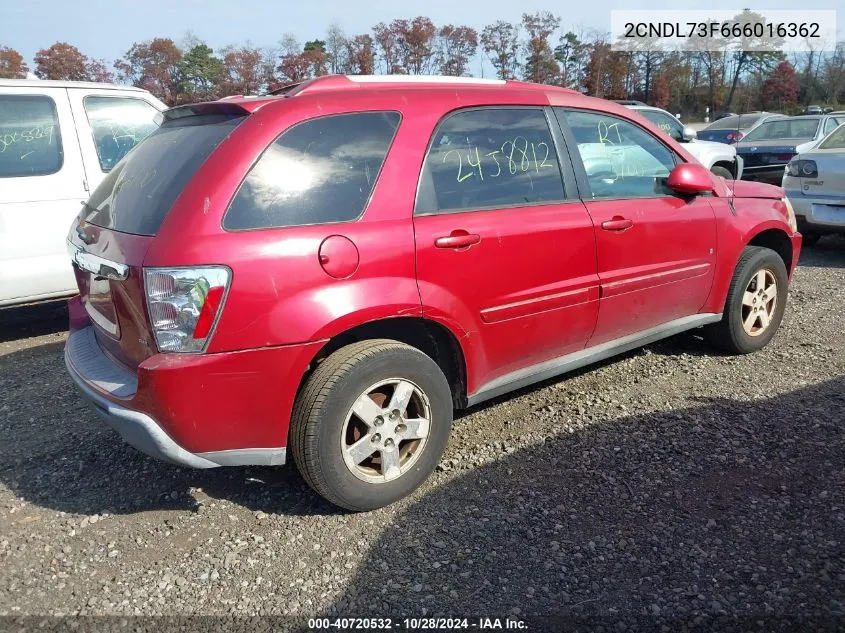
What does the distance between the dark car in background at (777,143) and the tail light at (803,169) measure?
12.0ft

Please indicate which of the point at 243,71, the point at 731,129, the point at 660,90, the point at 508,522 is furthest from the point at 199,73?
the point at 508,522

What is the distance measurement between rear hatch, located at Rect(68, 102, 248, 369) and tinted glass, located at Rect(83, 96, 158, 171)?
251 cm

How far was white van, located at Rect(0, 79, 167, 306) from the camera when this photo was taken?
505 cm

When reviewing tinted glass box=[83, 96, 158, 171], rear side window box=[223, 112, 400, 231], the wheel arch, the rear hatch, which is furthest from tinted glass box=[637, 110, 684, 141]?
the rear hatch

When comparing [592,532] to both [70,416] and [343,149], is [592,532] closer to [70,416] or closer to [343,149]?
[343,149]

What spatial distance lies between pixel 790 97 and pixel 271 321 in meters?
50.5

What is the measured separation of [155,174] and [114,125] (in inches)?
126

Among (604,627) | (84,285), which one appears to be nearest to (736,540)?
(604,627)

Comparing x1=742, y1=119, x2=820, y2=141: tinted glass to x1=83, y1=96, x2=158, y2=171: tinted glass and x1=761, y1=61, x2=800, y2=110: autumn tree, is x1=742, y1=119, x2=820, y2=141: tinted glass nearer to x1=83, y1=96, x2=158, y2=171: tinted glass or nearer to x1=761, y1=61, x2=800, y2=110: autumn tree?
x1=83, y1=96, x2=158, y2=171: tinted glass

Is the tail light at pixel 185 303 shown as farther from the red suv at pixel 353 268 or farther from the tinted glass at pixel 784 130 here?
the tinted glass at pixel 784 130

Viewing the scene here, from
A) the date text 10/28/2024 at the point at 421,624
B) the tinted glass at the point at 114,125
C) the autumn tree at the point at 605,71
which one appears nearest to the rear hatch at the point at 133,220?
the date text 10/28/2024 at the point at 421,624

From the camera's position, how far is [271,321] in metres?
2.53

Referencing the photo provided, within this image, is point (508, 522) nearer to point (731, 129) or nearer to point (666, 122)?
point (666, 122)

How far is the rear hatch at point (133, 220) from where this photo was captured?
8.45 feet
